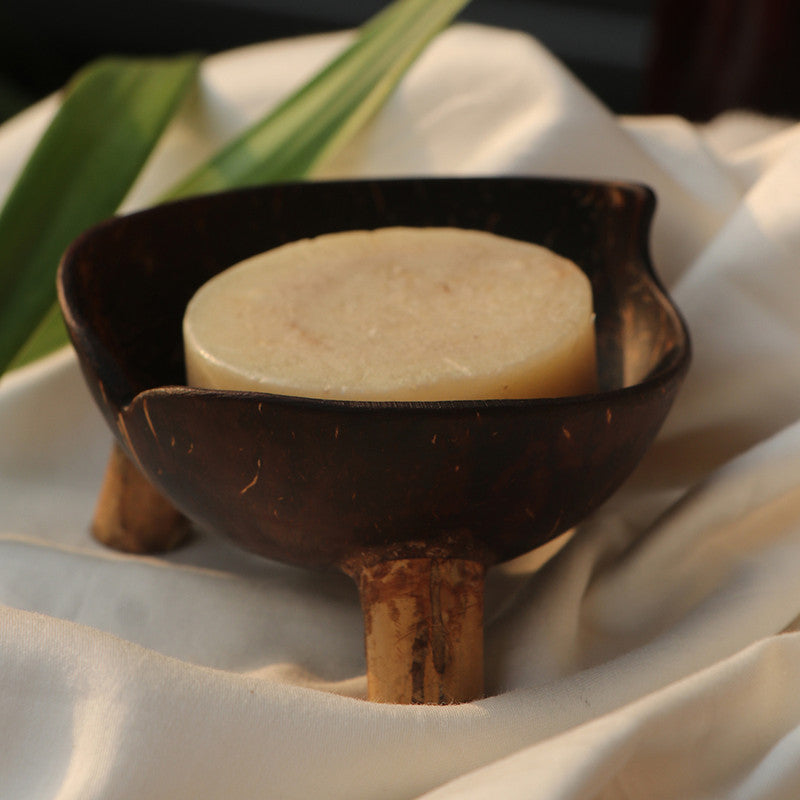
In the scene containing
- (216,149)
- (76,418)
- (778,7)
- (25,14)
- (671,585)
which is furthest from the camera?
(25,14)

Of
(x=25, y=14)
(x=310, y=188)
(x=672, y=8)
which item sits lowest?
(x=25, y=14)

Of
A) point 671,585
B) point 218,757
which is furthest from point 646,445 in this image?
point 218,757

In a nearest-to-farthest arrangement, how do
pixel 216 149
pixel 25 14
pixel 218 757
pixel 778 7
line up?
pixel 218 757 → pixel 216 149 → pixel 778 7 → pixel 25 14

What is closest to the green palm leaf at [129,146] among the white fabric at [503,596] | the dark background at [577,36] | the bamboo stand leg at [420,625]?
the white fabric at [503,596]

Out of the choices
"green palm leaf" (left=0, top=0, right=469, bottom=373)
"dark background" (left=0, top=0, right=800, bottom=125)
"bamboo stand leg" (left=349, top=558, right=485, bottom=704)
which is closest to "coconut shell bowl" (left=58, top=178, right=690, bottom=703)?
"bamboo stand leg" (left=349, top=558, right=485, bottom=704)

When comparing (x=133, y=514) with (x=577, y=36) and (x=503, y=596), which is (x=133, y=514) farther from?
(x=577, y=36)

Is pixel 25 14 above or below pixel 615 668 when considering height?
below

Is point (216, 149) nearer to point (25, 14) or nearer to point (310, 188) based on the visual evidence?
point (310, 188)
